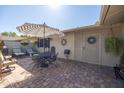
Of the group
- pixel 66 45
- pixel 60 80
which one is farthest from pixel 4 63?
pixel 66 45

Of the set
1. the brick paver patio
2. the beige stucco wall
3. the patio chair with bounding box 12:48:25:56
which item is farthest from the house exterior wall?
the patio chair with bounding box 12:48:25:56

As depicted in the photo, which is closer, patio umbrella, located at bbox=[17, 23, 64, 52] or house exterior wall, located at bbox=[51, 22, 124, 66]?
patio umbrella, located at bbox=[17, 23, 64, 52]

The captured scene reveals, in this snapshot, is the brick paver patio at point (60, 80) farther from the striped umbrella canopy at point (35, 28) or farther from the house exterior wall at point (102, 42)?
the striped umbrella canopy at point (35, 28)

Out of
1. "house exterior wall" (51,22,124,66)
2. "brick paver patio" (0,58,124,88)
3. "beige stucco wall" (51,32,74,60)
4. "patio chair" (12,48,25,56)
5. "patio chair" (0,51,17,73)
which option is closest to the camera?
"brick paver patio" (0,58,124,88)

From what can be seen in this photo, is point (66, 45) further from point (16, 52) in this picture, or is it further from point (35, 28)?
point (16, 52)

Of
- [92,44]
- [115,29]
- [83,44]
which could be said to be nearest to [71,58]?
[83,44]

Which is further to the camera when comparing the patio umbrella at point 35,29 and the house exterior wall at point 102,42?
the house exterior wall at point 102,42

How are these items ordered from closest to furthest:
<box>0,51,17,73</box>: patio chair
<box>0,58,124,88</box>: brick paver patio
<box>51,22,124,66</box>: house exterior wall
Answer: <box>0,58,124,88</box>: brick paver patio → <box>0,51,17,73</box>: patio chair → <box>51,22,124,66</box>: house exterior wall

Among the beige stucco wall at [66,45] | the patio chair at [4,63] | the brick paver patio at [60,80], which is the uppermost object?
the beige stucco wall at [66,45]

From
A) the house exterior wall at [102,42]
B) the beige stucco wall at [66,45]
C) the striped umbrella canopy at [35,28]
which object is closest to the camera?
the striped umbrella canopy at [35,28]

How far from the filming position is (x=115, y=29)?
5891 millimetres

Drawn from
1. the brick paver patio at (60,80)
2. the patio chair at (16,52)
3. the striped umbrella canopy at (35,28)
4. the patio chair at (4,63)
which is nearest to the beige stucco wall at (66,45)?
the striped umbrella canopy at (35,28)

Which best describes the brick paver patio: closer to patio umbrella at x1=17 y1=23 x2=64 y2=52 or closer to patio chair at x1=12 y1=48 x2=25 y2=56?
patio umbrella at x1=17 y1=23 x2=64 y2=52
